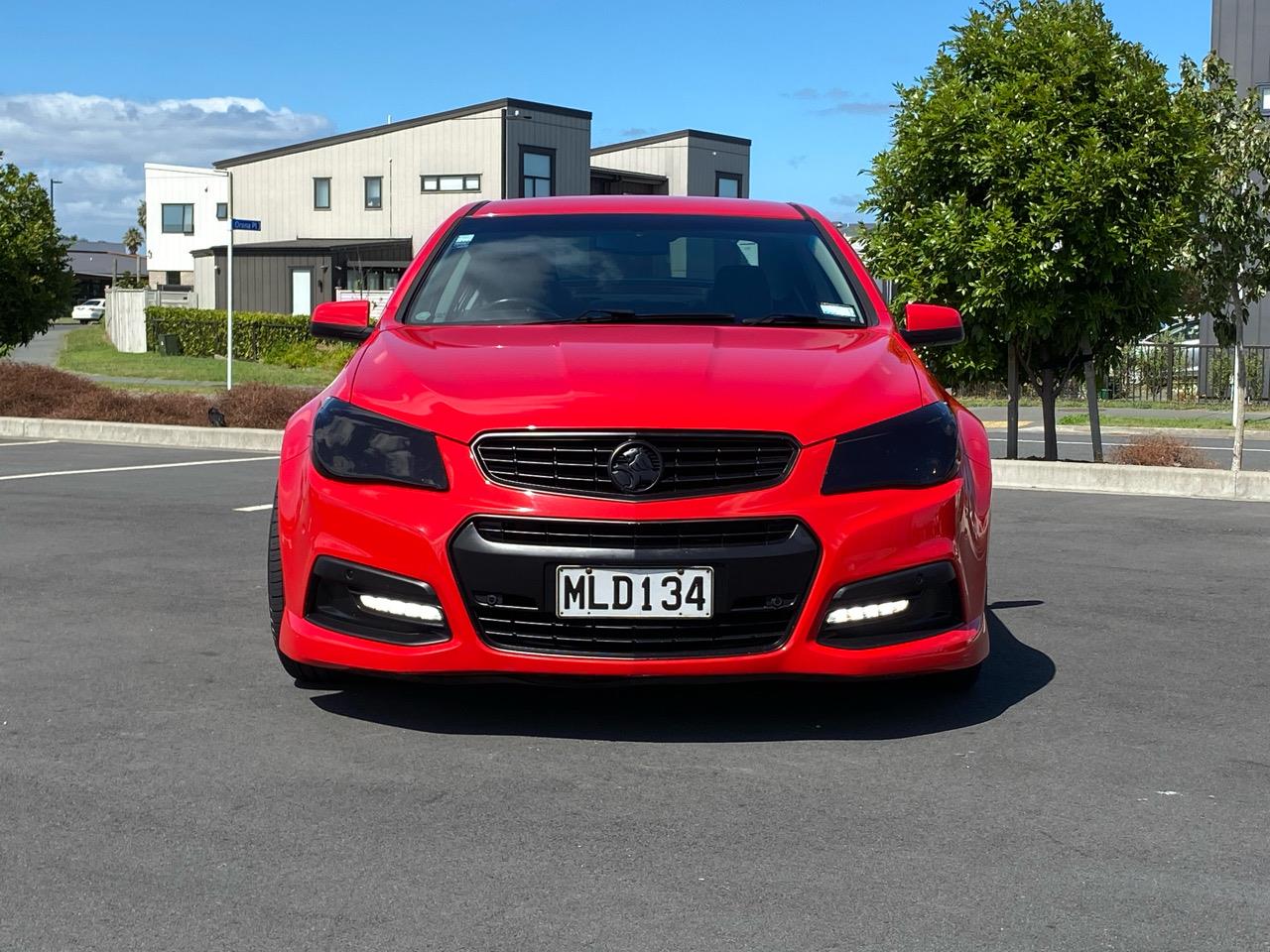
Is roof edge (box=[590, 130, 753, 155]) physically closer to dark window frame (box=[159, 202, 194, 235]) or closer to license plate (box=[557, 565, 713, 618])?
dark window frame (box=[159, 202, 194, 235])

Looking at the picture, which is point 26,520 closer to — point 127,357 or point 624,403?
point 624,403

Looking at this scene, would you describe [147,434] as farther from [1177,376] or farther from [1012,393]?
[1177,376]

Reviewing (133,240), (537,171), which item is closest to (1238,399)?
(537,171)

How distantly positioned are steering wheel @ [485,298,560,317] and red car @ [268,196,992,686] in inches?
25.6

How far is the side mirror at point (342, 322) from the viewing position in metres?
6.33

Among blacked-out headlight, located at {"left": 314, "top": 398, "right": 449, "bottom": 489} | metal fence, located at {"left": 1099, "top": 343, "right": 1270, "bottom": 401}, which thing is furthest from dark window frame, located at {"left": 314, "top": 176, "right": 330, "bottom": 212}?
blacked-out headlight, located at {"left": 314, "top": 398, "right": 449, "bottom": 489}

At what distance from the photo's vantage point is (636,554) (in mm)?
4551

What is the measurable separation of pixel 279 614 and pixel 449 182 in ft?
150

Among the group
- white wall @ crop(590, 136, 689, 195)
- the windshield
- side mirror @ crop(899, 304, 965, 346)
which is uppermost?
white wall @ crop(590, 136, 689, 195)

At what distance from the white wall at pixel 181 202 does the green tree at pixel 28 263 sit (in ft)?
136

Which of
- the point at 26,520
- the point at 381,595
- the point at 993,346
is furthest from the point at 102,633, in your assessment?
the point at 993,346

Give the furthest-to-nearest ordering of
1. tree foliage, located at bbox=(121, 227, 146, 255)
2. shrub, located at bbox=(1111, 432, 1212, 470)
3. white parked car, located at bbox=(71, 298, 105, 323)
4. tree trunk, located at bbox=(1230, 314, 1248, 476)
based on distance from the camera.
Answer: tree foliage, located at bbox=(121, 227, 146, 255) < white parked car, located at bbox=(71, 298, 105, 323) < shrub, located at bbox=(1111, 432, 1212, 470) < tree trunk, located at bbox=(1230, 314, 1248, 476)

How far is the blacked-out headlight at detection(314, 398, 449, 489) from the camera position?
15.3 ft

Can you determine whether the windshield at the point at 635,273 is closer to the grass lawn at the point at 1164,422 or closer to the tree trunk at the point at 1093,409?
the tree trunk at the point at 1093,409
